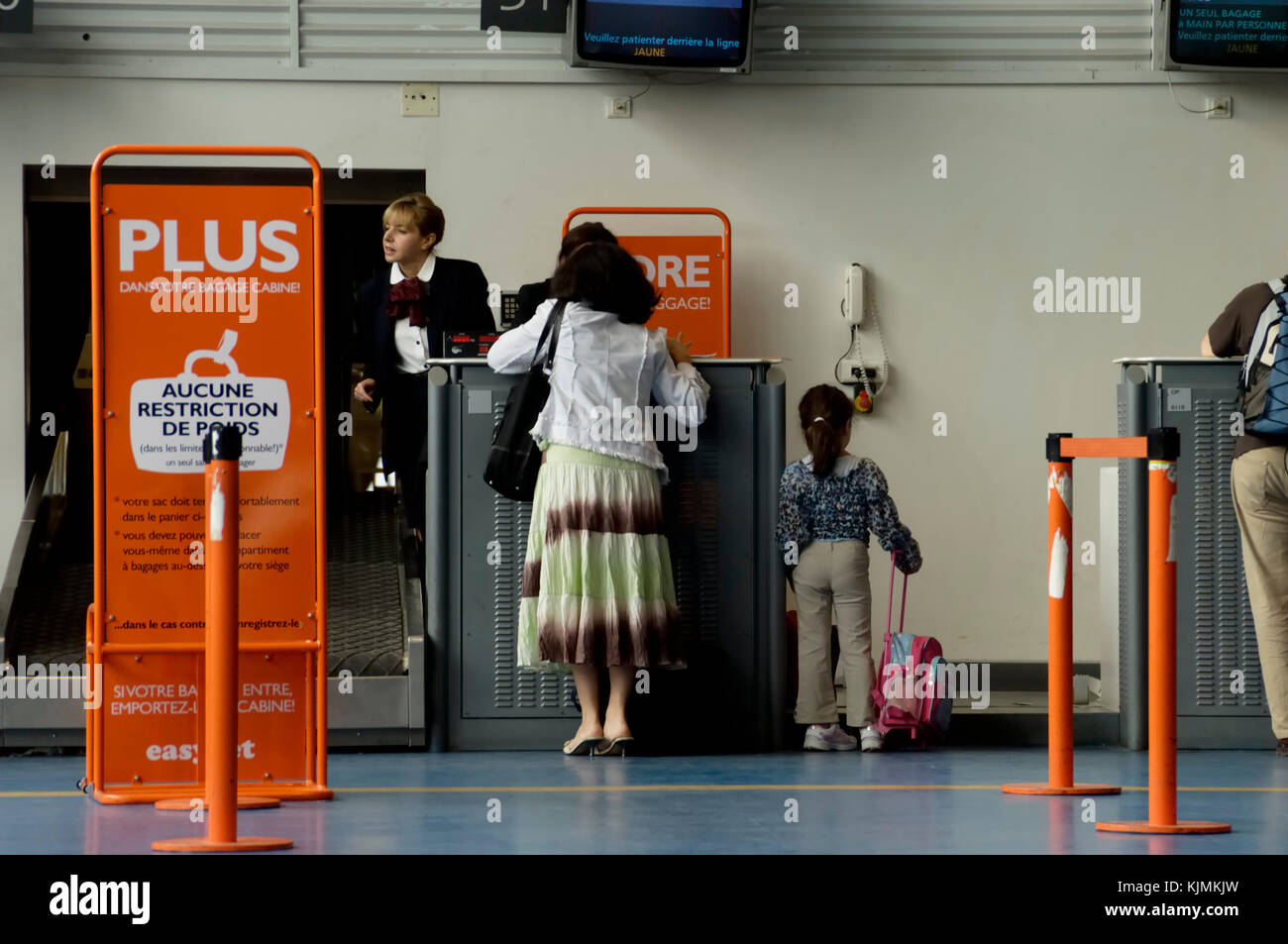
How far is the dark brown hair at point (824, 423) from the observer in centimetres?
695

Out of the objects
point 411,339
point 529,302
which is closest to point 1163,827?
point 529,302

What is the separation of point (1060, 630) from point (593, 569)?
1.98 meters

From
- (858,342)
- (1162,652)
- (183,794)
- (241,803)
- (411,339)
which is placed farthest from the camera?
(858,342)

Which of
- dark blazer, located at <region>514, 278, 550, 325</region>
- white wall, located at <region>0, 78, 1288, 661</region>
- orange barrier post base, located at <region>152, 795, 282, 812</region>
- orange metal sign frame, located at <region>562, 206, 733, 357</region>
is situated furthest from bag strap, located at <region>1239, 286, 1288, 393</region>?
orange barrier post base, located at <region>152, 795, 282, 812</region>

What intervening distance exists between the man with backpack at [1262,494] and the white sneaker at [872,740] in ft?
5.13

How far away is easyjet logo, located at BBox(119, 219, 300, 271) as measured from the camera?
5.16 meters

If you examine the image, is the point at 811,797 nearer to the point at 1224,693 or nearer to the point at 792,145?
the point at 1224,693

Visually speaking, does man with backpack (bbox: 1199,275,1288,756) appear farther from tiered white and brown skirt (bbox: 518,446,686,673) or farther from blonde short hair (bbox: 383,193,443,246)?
blonde short hair (bbox: 383,193,443,246)

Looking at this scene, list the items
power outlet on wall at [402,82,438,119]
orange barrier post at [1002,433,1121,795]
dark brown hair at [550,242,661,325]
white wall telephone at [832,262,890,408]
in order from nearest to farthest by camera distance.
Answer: orange barrier post at [1002,433,1121,795]
dark brown hair at [550,242,661,325]
power outlet on wall at [402,82,438,119]
white wall telephone at [832,262,890,408]

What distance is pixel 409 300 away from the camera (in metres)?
7.34

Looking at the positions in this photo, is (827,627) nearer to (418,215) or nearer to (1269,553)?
(1269,553)

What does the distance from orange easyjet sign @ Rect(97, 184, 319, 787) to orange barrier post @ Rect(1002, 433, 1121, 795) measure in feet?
7.18

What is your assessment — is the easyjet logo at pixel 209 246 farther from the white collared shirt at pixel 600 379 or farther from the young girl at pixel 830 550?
the young girl at pixel 830 550
